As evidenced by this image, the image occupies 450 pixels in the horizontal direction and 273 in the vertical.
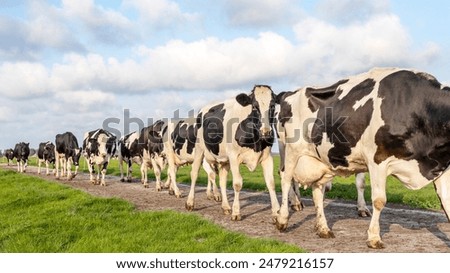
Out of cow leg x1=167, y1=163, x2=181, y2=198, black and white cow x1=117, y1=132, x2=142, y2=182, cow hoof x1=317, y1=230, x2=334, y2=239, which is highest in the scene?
black and white cow x1=117, y1=132, x2=142, y2=182

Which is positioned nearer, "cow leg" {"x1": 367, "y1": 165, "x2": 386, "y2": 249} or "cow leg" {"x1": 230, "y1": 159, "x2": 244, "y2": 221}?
"cow leg" {"x1": 367, "y1": 165, "x2": 386, "y2": 249}

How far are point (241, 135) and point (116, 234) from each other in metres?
3.98

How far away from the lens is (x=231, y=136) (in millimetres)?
11695

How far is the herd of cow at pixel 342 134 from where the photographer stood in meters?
7.59

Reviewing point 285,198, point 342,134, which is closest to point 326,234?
point 285,198

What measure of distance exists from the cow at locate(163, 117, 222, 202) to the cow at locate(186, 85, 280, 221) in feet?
8.94

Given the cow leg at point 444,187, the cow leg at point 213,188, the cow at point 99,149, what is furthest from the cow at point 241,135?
the cow at point 99,149

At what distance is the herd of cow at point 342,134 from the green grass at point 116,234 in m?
1.59

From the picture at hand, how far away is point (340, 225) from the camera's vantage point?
1035 centimetres

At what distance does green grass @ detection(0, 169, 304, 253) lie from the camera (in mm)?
7926

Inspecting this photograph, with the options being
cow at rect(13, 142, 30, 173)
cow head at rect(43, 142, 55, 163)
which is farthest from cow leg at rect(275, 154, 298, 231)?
cow at rect(13, 142, 30, 173)

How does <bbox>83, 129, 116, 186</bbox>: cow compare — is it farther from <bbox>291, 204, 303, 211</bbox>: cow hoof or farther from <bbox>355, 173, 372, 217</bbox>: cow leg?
<bbox>355, 173, 372, 217</bbox>: cow leg

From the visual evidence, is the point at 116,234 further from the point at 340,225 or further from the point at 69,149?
the point at 69,149
